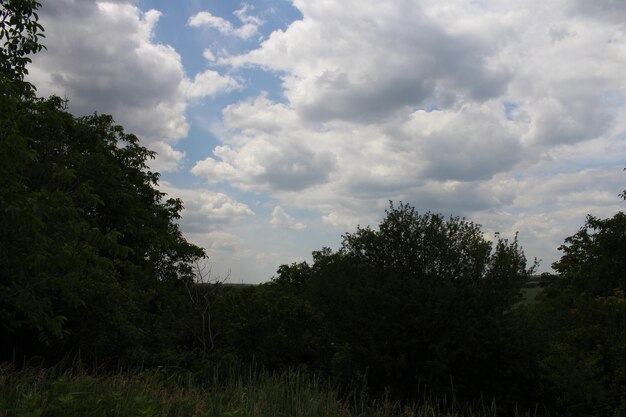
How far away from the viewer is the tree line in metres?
10.9

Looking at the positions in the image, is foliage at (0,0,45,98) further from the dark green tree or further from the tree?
the tree

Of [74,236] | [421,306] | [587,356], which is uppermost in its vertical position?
[74,236]

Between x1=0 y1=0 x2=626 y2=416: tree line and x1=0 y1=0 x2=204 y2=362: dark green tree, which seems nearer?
x1=0 y1=0 x2=204 y2=362: dark green tree

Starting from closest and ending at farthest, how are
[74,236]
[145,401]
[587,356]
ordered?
[145,401]
[74,236]
[587,356]

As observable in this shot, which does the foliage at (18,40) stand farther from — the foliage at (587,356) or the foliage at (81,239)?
the foliage at (587,356)

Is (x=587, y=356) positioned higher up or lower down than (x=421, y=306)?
lower down

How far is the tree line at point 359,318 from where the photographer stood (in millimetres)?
10945

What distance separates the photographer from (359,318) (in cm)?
1498

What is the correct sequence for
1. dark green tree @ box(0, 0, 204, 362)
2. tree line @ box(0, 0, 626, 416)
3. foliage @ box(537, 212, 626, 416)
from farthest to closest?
1. foliage @ box(537, 212, 626, 416)
2. tree line @ box(0, 0, 626, 416)
3. dark green tree @ box(0, 0, 204, 362)

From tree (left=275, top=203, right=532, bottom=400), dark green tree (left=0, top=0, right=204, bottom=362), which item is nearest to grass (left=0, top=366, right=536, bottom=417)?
dark green tree (left=0, top=0, right=204, bottom=362)

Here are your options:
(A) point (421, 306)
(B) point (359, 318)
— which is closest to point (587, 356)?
(A) point (421, 306)

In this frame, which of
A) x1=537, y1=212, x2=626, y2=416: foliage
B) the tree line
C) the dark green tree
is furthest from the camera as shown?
x1=537, y1=212, x2=626, y2=416: foliage

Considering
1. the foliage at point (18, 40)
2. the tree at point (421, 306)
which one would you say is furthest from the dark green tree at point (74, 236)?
the tree at point (421, 306)

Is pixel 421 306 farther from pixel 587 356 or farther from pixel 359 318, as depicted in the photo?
pixel 587 356
